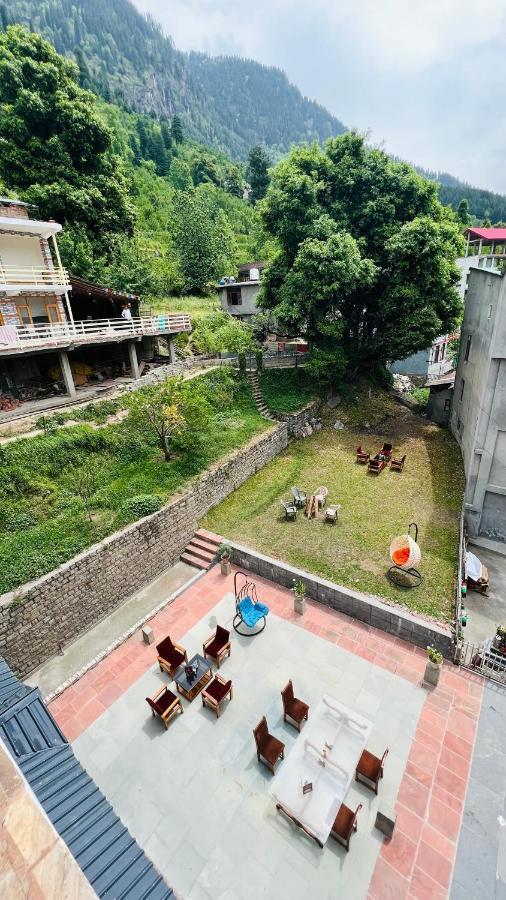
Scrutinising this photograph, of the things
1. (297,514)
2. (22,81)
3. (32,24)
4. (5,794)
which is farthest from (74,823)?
(32,24)

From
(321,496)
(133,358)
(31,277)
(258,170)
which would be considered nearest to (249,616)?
(321,496)

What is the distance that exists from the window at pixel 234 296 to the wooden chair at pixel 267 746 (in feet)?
103

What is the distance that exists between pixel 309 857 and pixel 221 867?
1458 millimetres

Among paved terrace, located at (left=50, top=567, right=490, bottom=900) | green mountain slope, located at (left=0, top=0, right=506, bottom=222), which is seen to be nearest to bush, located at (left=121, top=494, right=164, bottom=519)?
paved terrace, located at (left=50, top=567, right=490, bottom=900)

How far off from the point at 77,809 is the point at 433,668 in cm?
800

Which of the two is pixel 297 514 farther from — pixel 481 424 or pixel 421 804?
pixel 421 804

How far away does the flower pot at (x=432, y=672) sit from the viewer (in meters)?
8.84

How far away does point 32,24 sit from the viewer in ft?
466

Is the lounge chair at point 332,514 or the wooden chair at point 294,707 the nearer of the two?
the wooden chair at point 294,707

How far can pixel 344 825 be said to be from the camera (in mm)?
6266

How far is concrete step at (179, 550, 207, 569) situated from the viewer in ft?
45.2

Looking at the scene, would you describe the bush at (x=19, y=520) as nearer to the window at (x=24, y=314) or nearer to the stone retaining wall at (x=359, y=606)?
the stone retaining wall at (x=359, y=606)

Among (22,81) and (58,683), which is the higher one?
(22,81)

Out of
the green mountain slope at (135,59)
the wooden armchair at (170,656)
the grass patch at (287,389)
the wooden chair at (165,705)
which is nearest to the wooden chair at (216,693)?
the wooden chair at (165,705)
